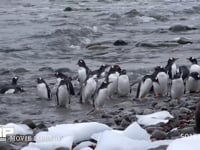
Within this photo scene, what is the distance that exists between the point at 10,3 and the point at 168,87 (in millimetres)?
29830

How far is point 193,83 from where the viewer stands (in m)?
13.6

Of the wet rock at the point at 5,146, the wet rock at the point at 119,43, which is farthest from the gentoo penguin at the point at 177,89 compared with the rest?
the wet rock at the point at 119,43

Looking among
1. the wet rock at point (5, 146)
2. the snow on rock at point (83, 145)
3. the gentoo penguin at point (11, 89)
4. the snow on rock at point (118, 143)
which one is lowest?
the gentoo penguin at point (11, 89)

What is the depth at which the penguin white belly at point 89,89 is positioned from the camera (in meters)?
13.2

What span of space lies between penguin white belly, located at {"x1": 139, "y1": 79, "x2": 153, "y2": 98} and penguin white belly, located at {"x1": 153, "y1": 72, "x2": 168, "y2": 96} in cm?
19

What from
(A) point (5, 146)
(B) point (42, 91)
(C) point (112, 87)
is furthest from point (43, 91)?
(A) point (5, 146)

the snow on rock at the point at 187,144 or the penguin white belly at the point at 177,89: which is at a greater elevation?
the snow on rock at the point at 187,144

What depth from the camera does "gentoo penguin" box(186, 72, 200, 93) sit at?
13.6 metres

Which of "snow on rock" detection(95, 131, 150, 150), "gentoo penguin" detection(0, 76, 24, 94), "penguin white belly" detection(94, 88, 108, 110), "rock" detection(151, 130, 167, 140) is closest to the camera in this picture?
"snow on rock" detection(95, 131, 150, 150)

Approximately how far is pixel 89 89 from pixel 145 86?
50.6 inches

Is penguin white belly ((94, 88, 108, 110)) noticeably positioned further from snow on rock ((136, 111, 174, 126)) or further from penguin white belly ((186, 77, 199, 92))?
snow on rock ((136, 111, 174, 126))

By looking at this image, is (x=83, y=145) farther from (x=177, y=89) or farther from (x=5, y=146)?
(x=177, y=89)

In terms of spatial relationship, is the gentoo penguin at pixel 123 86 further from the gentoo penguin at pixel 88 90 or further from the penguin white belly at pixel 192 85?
the penguin white belly at pixel 192 85

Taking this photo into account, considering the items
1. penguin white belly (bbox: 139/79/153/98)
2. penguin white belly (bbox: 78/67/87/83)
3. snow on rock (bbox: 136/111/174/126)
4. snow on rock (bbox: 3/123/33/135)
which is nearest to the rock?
snow on rock (bbox: 136/111/174/126)
